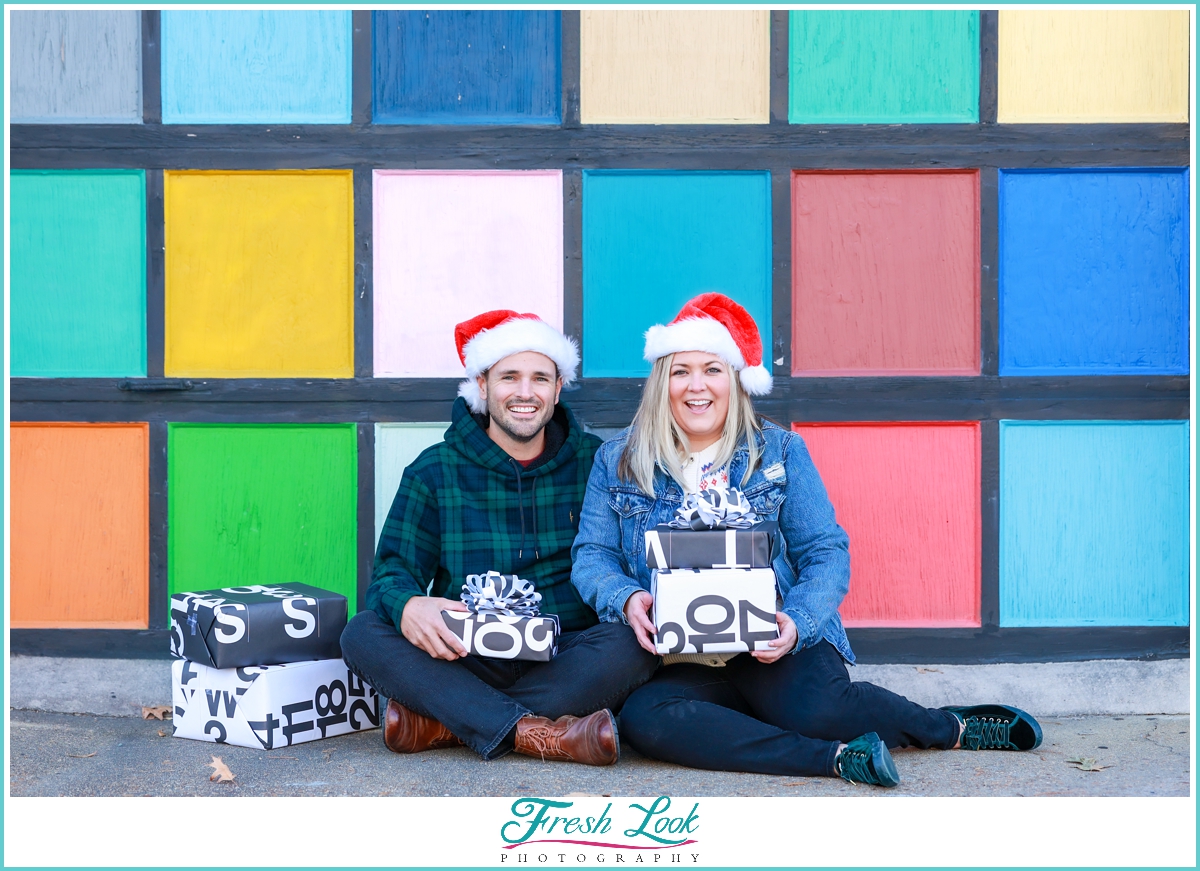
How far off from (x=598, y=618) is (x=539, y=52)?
80.7 inches

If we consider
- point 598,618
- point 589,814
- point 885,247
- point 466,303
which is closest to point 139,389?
point 466,303

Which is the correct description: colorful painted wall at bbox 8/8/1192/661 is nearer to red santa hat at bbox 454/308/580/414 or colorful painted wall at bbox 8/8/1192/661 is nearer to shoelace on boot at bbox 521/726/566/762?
red santa hat at bbox 454/308/580/414

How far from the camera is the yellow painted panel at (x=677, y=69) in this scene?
3.77 m

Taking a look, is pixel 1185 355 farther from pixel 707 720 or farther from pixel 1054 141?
pixel 707 720

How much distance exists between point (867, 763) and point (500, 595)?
114cm

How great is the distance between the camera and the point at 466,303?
383 centimetres

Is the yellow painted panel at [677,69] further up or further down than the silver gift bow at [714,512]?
further up

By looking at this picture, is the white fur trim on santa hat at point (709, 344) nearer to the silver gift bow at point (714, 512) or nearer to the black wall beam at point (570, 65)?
the silver gift bow at point (714, 512)

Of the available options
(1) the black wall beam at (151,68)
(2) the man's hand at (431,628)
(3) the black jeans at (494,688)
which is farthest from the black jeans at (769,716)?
(1) the black wall beam at (151,68)

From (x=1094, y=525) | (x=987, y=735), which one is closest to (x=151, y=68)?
(x=987, y=735)

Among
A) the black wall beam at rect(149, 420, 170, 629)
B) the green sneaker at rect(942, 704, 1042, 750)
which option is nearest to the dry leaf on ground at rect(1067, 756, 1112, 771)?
the green sneaker at rect(942, 704, 1042, 750)

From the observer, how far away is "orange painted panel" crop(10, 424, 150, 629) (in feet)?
12.5

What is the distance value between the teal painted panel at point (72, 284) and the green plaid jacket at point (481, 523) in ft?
4.36

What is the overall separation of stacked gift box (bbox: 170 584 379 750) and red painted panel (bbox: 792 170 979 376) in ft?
6.24
